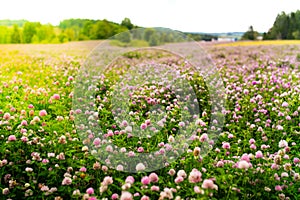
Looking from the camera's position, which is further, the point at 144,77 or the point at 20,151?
the point at 144,77

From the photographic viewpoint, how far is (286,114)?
5.00 m

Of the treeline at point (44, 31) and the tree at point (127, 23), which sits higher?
the tree at point (127, 23)

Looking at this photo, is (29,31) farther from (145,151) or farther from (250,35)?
(145,151)

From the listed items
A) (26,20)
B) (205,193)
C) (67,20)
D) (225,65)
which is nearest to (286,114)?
(205,193)

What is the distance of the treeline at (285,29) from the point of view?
20484 mm

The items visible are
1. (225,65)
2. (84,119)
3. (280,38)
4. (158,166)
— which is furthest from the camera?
(280,38)

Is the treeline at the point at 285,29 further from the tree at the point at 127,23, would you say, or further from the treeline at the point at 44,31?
the tree at the point at 127,23

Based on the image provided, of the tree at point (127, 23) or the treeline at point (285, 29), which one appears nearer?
the tree at point (127, 23)

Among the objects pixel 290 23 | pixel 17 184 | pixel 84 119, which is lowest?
pixel 17 184

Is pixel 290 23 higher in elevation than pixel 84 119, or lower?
higher

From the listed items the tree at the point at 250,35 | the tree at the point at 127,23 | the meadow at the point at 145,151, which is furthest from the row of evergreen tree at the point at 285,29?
the meadow at the point at 145,151

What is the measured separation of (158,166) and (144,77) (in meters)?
3.51

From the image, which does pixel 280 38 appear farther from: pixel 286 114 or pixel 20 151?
pixel 20 151

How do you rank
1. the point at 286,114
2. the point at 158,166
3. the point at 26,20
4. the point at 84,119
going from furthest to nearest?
the point at 26,20 → the point at 286,114 → the point at 84,119 → the point at 158,166
